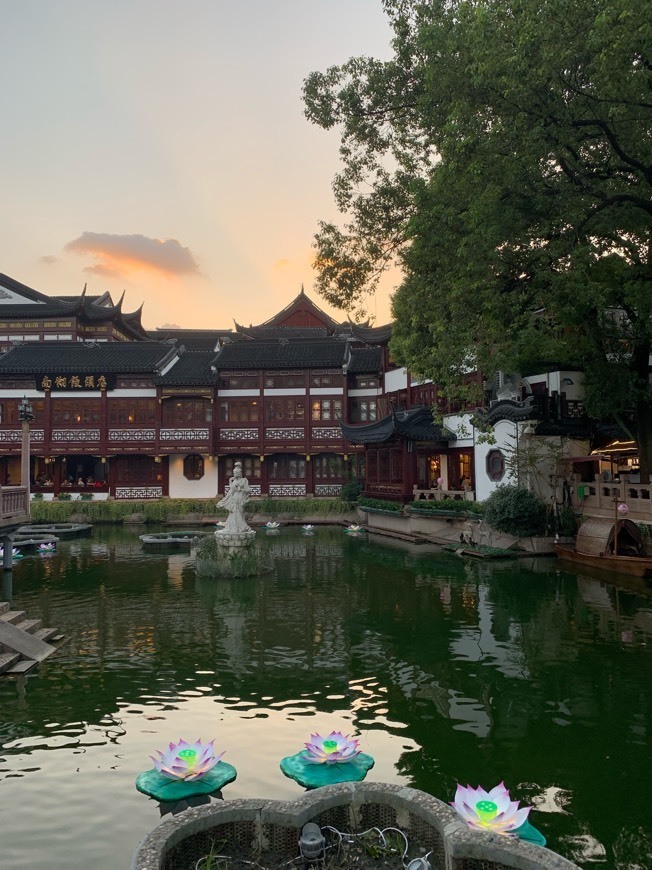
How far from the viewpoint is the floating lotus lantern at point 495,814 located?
3953 millimetres

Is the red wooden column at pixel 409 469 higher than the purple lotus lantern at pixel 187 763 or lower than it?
higher

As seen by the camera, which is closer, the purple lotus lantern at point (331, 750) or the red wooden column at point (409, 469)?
the purple lotus lantern at point (331, 750)

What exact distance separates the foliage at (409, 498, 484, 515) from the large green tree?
5.63 m

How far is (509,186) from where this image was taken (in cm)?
1240

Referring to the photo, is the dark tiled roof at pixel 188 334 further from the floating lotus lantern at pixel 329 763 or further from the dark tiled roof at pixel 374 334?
the floating lotus lantern at pixel 329 763

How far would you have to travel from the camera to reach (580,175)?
41.8ft

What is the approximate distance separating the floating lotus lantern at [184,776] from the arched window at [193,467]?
1212 inches

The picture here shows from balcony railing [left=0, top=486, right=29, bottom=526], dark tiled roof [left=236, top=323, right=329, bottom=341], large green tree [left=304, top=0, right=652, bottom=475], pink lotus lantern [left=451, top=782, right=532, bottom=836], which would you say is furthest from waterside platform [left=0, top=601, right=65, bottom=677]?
dark tiled roof [left=236, top=323, right=329, bottom=341]

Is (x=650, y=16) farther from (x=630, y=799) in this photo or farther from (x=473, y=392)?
(x=630, y=799)

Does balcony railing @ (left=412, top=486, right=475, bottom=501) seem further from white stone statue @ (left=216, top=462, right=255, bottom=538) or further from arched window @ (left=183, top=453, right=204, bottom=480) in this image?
arched window @ (left=183, top=453, right=204, bottom=480)

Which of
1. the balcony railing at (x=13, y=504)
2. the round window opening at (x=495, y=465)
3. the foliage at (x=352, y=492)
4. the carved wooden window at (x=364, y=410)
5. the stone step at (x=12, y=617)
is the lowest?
the stone step at (x=12, y=617)

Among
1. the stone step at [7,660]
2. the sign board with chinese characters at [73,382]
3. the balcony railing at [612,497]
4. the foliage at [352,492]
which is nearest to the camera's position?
the stone step at [7,660]

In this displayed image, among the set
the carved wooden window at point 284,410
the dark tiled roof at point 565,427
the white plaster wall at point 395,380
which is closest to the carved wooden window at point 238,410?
the carved wooden window at point 284,410

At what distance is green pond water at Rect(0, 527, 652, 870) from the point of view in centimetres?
514
